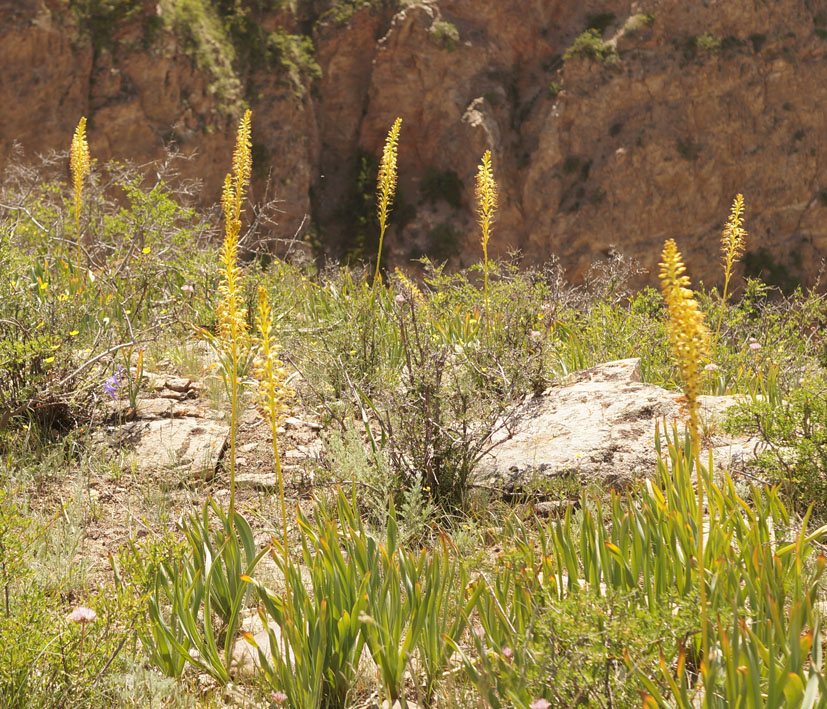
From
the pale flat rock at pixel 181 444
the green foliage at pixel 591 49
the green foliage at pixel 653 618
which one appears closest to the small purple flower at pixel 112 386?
the pale flat rock at pixel 181 444

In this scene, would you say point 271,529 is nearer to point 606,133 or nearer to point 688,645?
point 688,645

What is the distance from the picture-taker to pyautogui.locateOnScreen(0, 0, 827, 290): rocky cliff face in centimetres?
2141

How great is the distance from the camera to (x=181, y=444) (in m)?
3.98

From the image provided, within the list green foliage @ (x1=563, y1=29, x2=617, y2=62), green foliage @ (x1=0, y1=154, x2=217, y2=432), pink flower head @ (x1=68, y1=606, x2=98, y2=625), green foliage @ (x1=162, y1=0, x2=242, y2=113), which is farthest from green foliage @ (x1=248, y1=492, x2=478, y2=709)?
green foliage @ (x1=563, y1=29, x2=617, y2=62)

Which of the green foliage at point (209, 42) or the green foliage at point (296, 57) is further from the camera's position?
the green foliage at point (296, 57)

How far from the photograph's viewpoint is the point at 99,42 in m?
19.7

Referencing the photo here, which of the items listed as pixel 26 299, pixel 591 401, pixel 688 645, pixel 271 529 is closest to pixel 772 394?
pixel 591 401

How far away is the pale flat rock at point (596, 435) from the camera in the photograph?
11.6 ft

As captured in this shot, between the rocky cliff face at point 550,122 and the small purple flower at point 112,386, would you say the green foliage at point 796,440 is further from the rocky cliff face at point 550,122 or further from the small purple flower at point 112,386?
the rocky cliff face at point 550,122

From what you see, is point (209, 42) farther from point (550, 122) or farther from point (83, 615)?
point (83, 615)

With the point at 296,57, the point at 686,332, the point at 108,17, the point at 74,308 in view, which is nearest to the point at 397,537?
the point at 686,332

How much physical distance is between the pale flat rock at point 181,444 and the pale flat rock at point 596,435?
141 centimetres

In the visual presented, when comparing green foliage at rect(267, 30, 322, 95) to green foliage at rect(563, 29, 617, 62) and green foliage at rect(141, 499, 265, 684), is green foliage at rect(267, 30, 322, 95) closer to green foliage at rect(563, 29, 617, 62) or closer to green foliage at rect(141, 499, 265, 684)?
green foliage at rect(563, 29, 617, 62)

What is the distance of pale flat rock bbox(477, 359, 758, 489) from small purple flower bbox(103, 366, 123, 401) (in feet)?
6.77
